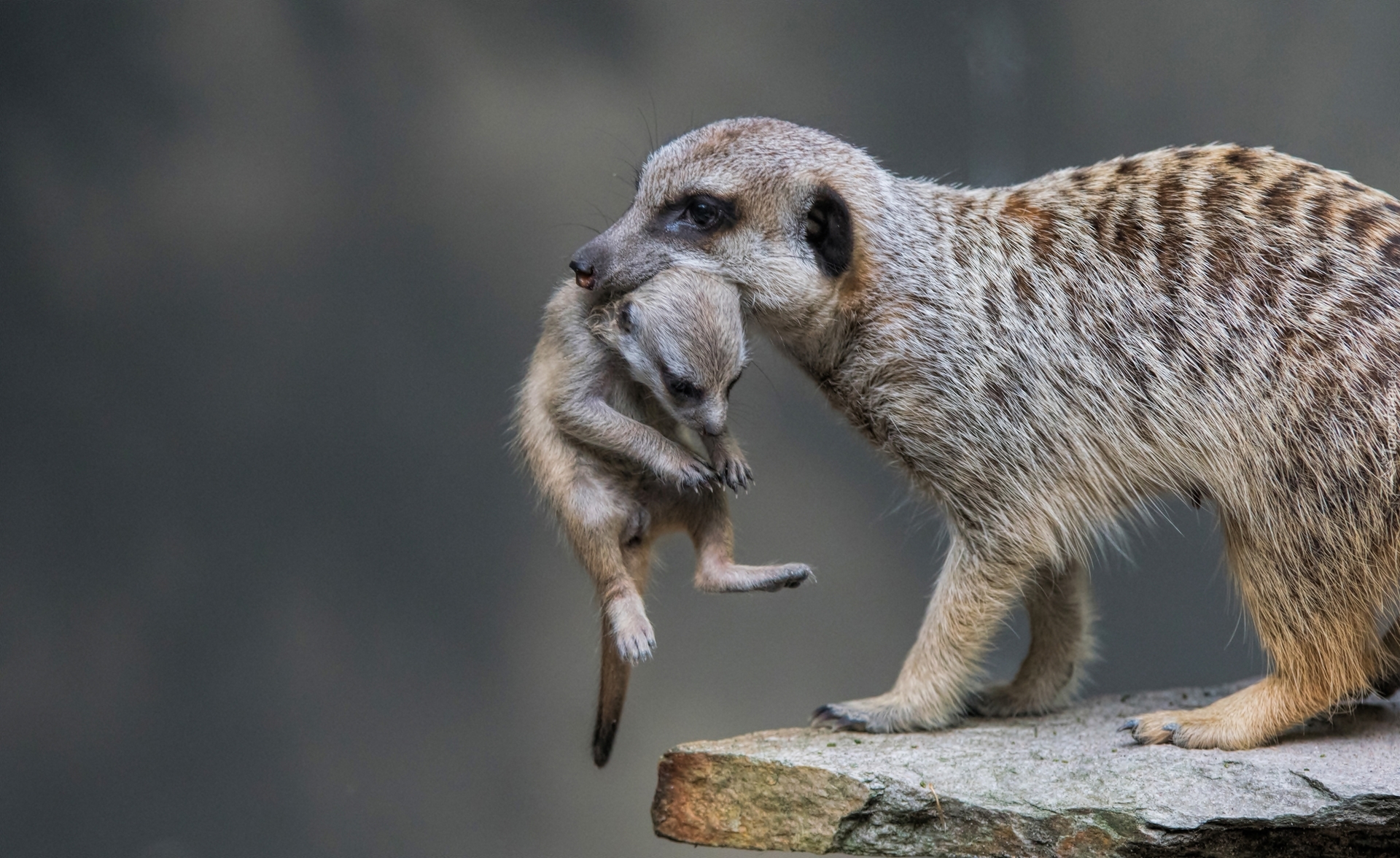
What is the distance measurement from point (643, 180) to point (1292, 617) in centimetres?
181

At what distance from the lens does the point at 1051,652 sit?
3.62 m

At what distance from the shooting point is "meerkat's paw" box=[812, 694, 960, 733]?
3209mm

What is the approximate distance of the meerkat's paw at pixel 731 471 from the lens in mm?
2768

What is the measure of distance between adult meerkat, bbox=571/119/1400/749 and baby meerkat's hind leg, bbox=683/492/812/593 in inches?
18.0

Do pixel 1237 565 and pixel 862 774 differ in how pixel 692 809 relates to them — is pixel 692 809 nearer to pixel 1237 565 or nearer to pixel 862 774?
pixel 862 774

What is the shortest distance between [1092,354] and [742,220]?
3.00 feet

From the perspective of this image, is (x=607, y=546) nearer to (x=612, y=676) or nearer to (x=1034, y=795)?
(x=612, y=676)

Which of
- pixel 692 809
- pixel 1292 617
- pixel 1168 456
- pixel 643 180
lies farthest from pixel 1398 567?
pixel 643 180

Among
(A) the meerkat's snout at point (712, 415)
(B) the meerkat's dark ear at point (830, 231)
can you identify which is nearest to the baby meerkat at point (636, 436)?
(A) the meerkat's snout at point (712, 415)

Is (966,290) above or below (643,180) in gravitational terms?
below

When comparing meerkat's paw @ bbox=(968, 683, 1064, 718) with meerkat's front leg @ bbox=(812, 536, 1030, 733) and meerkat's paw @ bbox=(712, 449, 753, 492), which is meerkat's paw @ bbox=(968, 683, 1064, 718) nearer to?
meerkat's front leg @ bbox=(812, 536, 1030, 733)

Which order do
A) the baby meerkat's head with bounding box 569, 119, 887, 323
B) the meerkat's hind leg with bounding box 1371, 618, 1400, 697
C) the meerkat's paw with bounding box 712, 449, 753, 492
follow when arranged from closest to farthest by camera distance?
the meerkat's paw with bounding box 712, 449, 753, 492, the baby meerkat's head with bounding box 569, 119, 887, 323, the meerkat's hind leg with bounding box 1371, 618, 1400, 697

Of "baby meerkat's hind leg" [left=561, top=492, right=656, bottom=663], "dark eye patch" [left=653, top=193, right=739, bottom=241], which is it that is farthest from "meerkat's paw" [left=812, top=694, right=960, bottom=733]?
"dark eye patch" [left=653, top=193, right=739, bottom=241]

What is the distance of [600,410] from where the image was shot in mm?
2863
